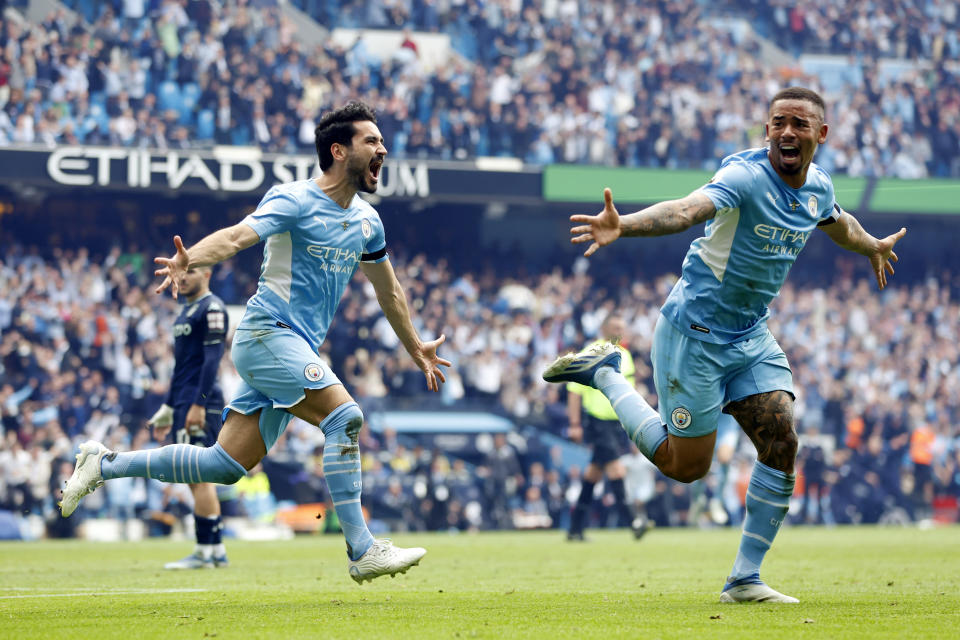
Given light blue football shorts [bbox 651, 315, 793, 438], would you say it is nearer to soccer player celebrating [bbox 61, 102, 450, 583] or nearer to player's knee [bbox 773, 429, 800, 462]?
player's knee [bbox 773, 429, 800, 462]

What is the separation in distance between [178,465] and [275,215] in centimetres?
146

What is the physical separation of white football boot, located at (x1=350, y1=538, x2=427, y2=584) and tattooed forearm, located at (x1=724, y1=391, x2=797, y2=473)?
1770mm

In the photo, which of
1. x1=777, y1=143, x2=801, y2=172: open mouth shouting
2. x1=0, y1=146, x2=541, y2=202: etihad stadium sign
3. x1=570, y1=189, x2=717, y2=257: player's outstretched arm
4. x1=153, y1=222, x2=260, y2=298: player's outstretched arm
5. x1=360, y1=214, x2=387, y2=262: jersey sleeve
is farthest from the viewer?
x1=0, y1=146, x2=541, y2=202: etihad stadium sign

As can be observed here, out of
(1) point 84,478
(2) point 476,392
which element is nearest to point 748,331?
(1) point 84,478

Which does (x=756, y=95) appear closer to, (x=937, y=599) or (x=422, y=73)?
(x=422, y=73)

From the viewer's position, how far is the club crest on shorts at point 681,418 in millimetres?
6348

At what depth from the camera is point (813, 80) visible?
2933cm

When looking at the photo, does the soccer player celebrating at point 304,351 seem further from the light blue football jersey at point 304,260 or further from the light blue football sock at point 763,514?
the light blue football sock at point 763,514

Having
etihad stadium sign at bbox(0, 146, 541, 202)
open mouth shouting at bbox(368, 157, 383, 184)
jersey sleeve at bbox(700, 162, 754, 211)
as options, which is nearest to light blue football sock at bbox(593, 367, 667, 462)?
jersey sleeve at bbox(700, 162, 754, 211)

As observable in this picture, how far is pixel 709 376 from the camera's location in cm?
629

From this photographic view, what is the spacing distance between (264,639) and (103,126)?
61.1 feet

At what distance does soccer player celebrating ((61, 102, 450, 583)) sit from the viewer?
6.45 metres

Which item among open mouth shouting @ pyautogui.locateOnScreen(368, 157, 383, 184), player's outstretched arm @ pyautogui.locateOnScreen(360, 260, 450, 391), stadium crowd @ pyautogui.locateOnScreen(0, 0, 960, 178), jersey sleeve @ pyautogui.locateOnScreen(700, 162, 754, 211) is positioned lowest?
player's outstretched arm @ pyautogui.locateOnScreen(360, 260, 450, 391)

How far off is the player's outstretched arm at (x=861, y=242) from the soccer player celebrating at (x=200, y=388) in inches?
202
